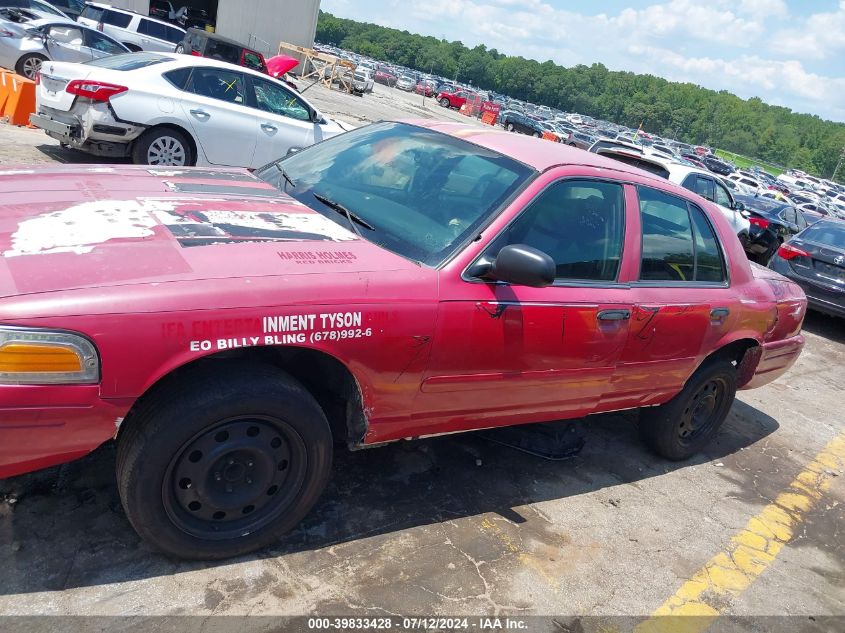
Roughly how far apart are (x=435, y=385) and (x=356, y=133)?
6.26 ft

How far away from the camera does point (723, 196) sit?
13.0m

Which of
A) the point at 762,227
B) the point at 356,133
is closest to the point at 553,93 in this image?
the point at 762,227

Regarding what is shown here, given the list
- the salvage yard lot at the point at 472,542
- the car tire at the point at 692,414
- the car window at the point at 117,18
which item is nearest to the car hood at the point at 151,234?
the salvage yard lot at the point at 472,542

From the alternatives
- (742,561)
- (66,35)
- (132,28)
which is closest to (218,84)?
(742,561)

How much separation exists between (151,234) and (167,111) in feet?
18.6

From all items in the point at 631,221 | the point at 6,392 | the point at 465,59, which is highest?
the point at 465,59

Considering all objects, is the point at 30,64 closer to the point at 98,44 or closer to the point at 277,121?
the point at 98,44

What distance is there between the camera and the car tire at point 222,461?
239cm

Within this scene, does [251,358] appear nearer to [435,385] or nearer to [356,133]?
[435,385]

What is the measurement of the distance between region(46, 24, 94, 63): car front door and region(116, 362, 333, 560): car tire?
44.9 ft

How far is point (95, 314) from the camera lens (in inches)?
84.7

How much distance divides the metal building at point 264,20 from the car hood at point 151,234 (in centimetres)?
3491

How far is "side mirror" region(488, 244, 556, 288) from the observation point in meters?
2.85

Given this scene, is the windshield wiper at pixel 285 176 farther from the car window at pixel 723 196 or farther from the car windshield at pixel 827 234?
the car window at pixel 723 196
